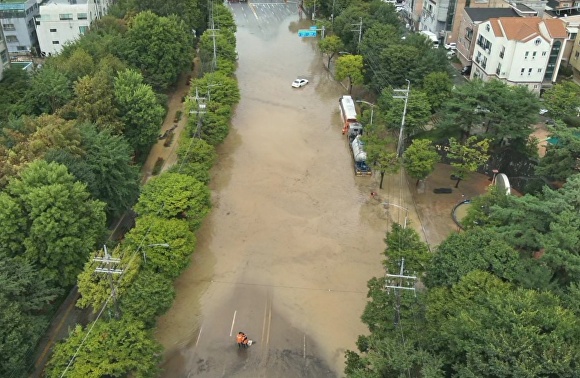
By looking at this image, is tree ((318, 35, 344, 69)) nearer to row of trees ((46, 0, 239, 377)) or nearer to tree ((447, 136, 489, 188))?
tree ((447, 136, 489, 188))

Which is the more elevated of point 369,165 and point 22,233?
point 22,233

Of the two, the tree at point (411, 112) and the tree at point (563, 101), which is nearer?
the tree at point (411, 112)

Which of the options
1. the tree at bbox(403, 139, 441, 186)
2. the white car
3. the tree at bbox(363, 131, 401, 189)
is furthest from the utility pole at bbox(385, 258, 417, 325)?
the white car

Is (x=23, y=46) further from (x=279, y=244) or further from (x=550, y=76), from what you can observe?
(x=550, y=76)

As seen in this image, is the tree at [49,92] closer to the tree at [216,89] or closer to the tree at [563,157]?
the tree at [216,89]

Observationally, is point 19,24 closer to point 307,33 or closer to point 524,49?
point 307,33

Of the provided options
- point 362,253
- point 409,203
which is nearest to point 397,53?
point 409,203

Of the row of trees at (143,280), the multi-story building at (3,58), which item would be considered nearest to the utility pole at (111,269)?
the row of trees at (143,280)
